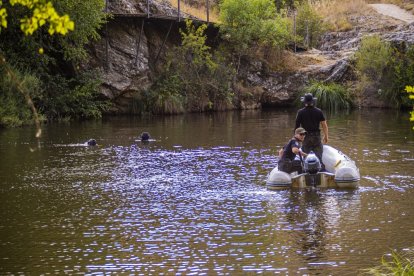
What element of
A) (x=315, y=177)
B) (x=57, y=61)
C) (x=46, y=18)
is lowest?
(x=315, y=177)

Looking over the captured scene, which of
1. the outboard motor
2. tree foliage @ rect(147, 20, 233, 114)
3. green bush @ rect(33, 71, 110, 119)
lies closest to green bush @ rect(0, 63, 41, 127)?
green bush @ rect(33, 71, 110, 119)

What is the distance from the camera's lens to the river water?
9023 millimetres

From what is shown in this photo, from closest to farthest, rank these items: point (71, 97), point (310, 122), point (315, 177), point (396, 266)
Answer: point (396, 266) < point (315, 177) < point (310, 122) < point (71, 97)

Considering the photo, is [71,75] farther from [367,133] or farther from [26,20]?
[26,20]

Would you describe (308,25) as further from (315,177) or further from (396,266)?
(396,266)

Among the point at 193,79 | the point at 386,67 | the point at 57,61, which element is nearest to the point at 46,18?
the point at 57,61

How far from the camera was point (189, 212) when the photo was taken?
1198 centimetres

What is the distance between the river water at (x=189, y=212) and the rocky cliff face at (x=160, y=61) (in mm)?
15452

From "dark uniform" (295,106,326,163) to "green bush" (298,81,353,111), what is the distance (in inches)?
1059

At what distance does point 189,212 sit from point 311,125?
3.93m

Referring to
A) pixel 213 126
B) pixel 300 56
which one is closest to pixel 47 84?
pixel 213 126

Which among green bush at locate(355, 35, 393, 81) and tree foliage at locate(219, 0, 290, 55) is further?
green bush at locate(355, 35, 393, 81)

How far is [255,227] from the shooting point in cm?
1081

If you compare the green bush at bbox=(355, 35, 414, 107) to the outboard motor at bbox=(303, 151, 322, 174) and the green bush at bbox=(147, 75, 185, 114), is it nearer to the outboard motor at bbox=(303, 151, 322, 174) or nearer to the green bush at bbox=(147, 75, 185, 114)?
the green bush at bbox=(147, 75, 185, 114)
